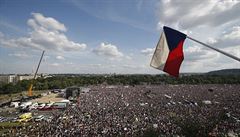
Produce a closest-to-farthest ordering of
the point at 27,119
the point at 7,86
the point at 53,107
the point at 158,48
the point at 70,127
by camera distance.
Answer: the point at 158,48 < the point at 70,127 < the point at 27,119 < the point at 53,107 < the point at 7,86

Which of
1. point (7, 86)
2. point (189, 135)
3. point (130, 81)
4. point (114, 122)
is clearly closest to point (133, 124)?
point (114, 122)

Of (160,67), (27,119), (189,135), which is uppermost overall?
(160,67)

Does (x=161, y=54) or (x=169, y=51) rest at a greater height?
(x=169, y=51)

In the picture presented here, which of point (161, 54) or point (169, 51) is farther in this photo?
point (169, 51)

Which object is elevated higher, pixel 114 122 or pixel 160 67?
pixel 160 67

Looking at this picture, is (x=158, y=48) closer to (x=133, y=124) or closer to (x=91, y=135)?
(x=91, y=135)
